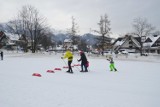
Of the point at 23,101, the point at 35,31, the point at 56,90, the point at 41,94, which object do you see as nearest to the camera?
the point at 23,101

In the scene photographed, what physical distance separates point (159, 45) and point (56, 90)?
69.6m

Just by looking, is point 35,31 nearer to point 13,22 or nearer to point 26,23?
point 26,23

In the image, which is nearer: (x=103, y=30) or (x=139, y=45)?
(x=103, y=30)

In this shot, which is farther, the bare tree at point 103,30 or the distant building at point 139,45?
the distant building at point 139,45

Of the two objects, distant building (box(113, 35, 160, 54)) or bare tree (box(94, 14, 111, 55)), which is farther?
distant building (box(113, 35, 160, 54))

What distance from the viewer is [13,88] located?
814cm

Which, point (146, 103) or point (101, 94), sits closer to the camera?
point (146, 103)

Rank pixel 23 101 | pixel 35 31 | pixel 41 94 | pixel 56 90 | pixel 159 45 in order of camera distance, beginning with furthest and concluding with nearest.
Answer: pixel 159 45 → pixel 35 31 → pixel 56 90 → pixel 41 94 → pixel 23 101

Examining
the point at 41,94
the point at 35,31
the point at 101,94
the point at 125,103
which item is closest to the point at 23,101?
the point at 41,94

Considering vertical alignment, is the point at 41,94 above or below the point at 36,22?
below

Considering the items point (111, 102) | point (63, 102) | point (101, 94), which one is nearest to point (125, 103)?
point (111, 102)

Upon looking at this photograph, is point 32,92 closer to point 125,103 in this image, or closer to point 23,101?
point 23,101

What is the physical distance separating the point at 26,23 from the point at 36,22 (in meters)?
3.02

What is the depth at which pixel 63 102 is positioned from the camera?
21.0ft
